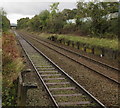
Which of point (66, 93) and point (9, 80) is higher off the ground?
point (9, 80)

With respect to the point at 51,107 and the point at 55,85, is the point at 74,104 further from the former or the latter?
the point at 55,85

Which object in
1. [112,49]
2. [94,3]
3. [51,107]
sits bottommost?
[51,107]

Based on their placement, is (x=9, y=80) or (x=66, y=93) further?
(x=66, y=93)

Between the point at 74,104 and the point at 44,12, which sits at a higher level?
the point at 44,12

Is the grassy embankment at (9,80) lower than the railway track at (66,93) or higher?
higher

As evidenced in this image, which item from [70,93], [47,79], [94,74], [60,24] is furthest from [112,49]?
[60,24]

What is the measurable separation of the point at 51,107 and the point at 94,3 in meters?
23.9

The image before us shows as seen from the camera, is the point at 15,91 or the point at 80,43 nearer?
the point at 15,91

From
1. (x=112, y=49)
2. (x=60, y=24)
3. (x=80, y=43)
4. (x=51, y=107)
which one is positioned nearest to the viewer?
(x=51, y=107)

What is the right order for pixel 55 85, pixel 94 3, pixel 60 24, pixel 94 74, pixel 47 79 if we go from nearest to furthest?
pixel 55 85 < pixel 47 79 < pixel 94 74 < pixel 94 3 < pixel 60 24

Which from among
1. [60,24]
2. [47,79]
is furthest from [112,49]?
[60,24]

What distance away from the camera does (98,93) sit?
8.10 meters

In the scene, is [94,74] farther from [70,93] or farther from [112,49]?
[112,49]

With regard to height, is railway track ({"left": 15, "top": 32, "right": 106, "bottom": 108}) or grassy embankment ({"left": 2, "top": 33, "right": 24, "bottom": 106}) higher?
grassy embankment ({"left": 2, "top": 33, "right": 24, "bottom": 106})
